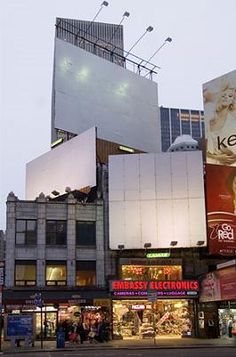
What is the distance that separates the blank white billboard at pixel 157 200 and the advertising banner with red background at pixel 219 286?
408 cm

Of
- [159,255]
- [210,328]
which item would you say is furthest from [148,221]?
[210,328]

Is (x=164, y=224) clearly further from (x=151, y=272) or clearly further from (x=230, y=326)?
(x=230, y=326)

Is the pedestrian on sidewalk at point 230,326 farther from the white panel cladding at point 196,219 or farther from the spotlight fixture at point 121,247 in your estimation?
the spotlight fixture at point 121,247

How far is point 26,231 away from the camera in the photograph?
49250 millimetres

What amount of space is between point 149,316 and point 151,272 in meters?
3.92

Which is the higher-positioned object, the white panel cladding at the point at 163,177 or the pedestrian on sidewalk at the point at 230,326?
the white panel cladding at the point at 163,177

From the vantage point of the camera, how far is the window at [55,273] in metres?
48.5

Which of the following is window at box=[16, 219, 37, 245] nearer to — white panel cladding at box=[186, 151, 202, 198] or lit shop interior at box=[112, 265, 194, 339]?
lit shop interior at box=[112, 265, 194, 339]

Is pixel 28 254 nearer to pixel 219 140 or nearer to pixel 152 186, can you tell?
pixel 152 186

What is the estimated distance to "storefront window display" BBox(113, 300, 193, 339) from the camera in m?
47.7

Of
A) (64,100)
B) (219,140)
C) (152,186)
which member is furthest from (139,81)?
(152,186)

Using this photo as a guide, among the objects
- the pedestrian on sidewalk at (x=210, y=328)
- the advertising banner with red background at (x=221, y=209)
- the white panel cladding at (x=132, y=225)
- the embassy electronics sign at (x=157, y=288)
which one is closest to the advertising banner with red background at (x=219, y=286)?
the embassy electronics sign at (x=157, y=288)

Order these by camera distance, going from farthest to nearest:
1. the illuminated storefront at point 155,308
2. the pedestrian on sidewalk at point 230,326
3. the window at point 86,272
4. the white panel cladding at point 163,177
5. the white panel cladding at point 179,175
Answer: the white panel cladding at point 163,177
the white panel cladding at point 179,175
the window at point 86,272
the illuminated storefront at point 155,308
the pedestrian on sidewalk at point 230,326

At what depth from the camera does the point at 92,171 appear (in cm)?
5666
